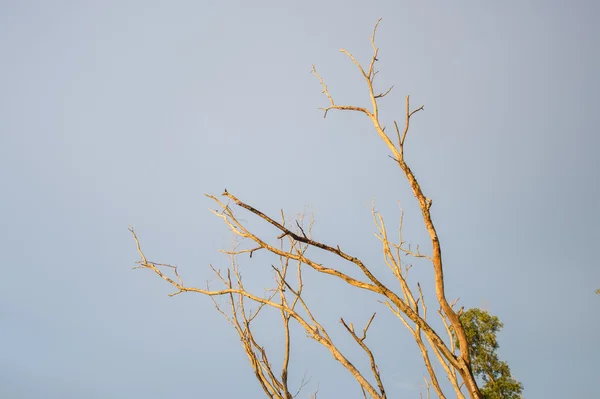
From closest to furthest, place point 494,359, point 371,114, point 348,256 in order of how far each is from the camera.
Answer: point 348,256
point 371,114
point 494,359

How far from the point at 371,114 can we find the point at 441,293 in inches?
42.4

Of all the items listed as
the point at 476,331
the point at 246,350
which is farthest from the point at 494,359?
the point at 246,350

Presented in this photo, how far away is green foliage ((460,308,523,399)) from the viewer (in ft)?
70.7

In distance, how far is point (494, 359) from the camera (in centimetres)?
2270

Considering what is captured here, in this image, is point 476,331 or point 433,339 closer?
point 433,339

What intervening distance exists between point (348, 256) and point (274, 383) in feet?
5.52

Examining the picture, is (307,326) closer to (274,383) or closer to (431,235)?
(431,235)

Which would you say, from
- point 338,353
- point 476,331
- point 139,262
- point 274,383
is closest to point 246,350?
point 274,383

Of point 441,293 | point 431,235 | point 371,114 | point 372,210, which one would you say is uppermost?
point 372,210

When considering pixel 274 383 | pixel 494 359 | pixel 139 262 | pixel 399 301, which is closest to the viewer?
pixel 399 301

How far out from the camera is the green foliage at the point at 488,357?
21562 mm

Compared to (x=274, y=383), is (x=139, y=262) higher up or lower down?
higher up

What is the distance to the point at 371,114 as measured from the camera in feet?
7.41

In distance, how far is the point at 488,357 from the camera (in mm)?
22688
